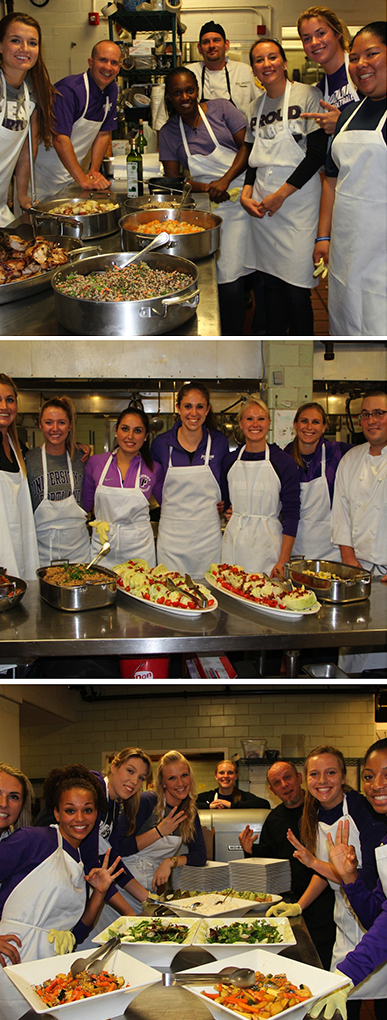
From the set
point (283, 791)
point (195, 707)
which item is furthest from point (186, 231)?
point (195, 707)

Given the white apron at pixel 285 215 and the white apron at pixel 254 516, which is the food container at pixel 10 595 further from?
the white apron at pixel 285 215

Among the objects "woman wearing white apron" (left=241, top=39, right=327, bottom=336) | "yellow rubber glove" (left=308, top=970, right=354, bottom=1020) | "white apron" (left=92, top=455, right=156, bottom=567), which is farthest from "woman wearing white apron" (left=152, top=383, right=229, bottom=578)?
"yellow rubber glove" (left=308, top=970, right=354, bottom=1020)

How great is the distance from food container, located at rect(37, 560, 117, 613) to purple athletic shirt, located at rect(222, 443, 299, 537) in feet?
3.22

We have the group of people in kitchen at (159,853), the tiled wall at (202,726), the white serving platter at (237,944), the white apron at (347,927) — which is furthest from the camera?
the tiled wall at (202,726)

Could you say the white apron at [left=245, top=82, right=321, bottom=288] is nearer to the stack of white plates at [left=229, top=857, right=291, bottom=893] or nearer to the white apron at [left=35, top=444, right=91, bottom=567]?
the white apron at [left=35, top=444, right=91, bottom=567]

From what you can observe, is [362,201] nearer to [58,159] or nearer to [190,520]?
[190,520]

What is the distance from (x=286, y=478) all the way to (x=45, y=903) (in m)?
1.72

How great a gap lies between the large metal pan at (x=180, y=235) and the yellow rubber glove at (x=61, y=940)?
2.02 meters

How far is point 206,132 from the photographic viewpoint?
11.5 ft

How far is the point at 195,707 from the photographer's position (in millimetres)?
7645

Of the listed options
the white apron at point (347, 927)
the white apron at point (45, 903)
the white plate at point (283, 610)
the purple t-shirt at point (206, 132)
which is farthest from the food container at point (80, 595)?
the purple t-shirt at point (206, 132)

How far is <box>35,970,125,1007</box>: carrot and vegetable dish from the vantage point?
1957 millimetres

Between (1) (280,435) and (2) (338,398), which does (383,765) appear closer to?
(1) (280,435)

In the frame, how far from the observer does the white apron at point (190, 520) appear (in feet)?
10.6
